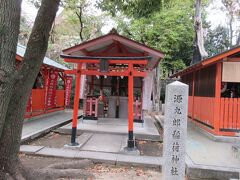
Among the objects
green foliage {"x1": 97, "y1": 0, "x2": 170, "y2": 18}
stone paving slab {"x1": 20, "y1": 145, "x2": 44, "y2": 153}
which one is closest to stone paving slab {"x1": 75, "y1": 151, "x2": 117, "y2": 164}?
stone paving slab {"x1": 20, "y1": 145, "x2": 44, "y2": 153}

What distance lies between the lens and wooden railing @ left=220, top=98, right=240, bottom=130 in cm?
1073

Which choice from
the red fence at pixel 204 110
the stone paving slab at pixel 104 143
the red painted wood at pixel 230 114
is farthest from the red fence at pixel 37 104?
the red painted wood at pixel 230 114

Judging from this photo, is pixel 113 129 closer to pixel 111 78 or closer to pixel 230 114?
pixel 111 78

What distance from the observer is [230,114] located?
1075 cm

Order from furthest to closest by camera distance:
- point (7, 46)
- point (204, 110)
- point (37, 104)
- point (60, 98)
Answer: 1. point (60, 98)
2. point (37, 104)
3. point (204, 110)
4. point (7, 46)

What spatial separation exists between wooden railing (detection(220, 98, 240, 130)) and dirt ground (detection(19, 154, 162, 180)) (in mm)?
4383

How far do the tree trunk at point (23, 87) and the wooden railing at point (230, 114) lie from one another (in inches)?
298

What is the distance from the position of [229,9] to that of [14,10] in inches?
917

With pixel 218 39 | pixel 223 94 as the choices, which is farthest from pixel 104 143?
pixel 218 39

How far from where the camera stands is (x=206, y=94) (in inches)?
501

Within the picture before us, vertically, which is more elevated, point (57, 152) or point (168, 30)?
point (168, 30)

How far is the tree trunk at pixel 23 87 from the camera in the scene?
5.33m

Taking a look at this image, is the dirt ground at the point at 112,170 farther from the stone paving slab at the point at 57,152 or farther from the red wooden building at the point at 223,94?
the red wooden building at the point at 223,94

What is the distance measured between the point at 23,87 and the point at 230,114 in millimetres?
7977
